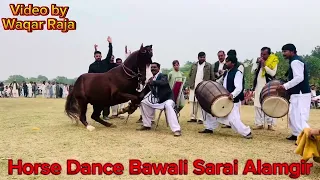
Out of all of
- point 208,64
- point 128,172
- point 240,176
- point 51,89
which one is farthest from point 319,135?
point 51,89

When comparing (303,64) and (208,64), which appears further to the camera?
(208,64)

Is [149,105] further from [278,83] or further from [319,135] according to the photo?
[319,135]

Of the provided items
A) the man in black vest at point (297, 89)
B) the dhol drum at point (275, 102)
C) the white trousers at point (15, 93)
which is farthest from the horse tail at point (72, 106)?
the white trousers at point (15, 93)

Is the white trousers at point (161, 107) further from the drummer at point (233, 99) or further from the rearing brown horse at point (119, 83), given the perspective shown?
the drummer at point (233, 99)

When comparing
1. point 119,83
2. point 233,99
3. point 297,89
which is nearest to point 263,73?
point 297,89

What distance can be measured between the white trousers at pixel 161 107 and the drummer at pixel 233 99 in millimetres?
874

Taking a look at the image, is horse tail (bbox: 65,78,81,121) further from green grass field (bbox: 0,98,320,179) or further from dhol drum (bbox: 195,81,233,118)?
dhol drum (bbox: 195,81,233,118)

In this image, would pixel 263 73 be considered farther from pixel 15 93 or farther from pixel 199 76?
pixel 15 93

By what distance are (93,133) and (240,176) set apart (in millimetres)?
3756

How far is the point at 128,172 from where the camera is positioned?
15.2 feet

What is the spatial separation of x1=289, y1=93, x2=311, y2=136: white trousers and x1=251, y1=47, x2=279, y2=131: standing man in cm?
145

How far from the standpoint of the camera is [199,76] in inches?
387

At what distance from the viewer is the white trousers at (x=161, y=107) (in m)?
7.33

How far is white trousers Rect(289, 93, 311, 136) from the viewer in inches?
268
